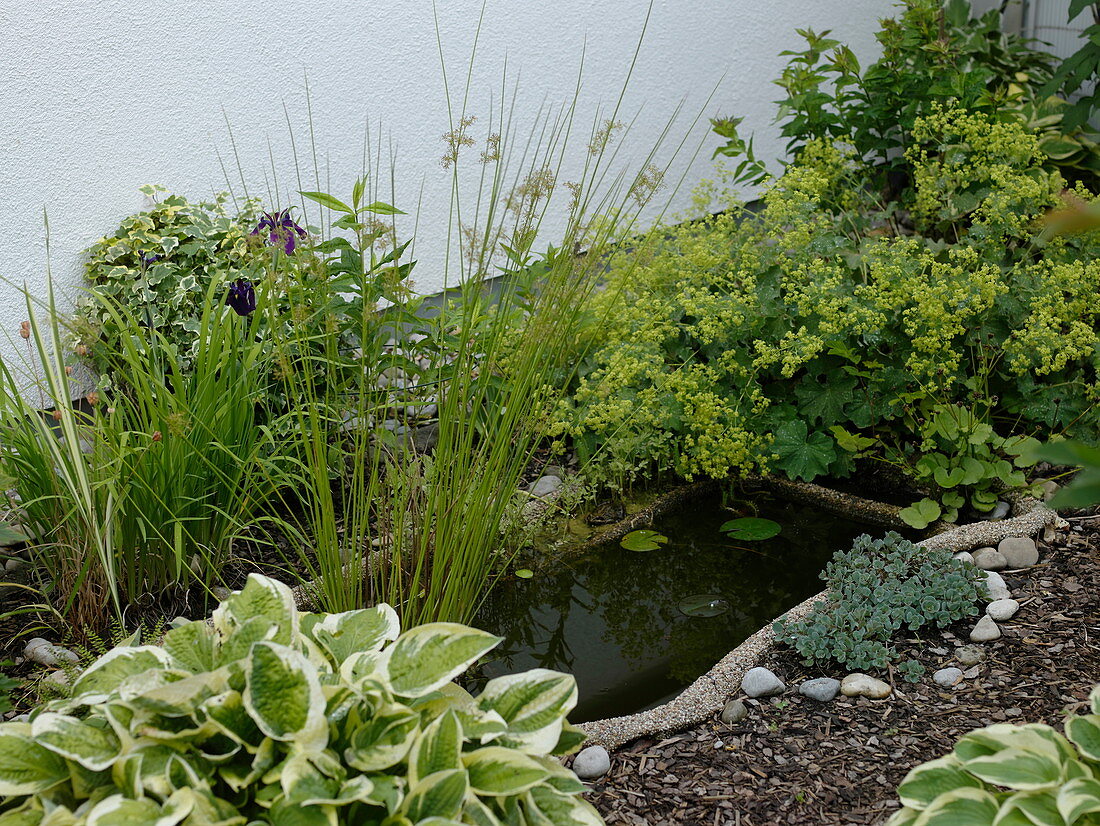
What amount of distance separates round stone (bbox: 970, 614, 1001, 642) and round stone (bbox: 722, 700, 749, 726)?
0.62 metres

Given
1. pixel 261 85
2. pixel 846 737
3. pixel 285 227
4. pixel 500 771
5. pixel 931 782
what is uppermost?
pixel 261 85

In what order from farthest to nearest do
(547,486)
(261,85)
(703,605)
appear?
(261,85) → (547,486) → (703,605)

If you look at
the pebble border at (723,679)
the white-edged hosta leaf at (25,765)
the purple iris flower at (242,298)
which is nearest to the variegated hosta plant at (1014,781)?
the pebble border at (723,679)

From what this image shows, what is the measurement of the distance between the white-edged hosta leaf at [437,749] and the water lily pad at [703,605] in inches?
59.5

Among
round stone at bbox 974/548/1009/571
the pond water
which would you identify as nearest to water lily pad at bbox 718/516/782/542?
the pond water

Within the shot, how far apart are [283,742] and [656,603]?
164 centimetres

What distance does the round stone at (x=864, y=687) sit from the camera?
219 centimetres

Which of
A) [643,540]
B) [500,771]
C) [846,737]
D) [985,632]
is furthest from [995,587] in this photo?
[500,771]

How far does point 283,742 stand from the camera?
1278mm

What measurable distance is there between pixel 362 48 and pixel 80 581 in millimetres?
2895

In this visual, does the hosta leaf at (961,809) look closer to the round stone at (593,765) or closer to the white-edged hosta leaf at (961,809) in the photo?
the white-edged hosta leaf at (961,809)

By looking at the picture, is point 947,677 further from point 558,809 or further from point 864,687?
point 558,809

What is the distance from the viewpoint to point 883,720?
2119 mm

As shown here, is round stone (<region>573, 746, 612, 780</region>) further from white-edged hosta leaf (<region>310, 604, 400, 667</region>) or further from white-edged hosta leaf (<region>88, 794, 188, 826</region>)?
white-edged hosta leaf (<region>88, 794, 188, 826</region>)
